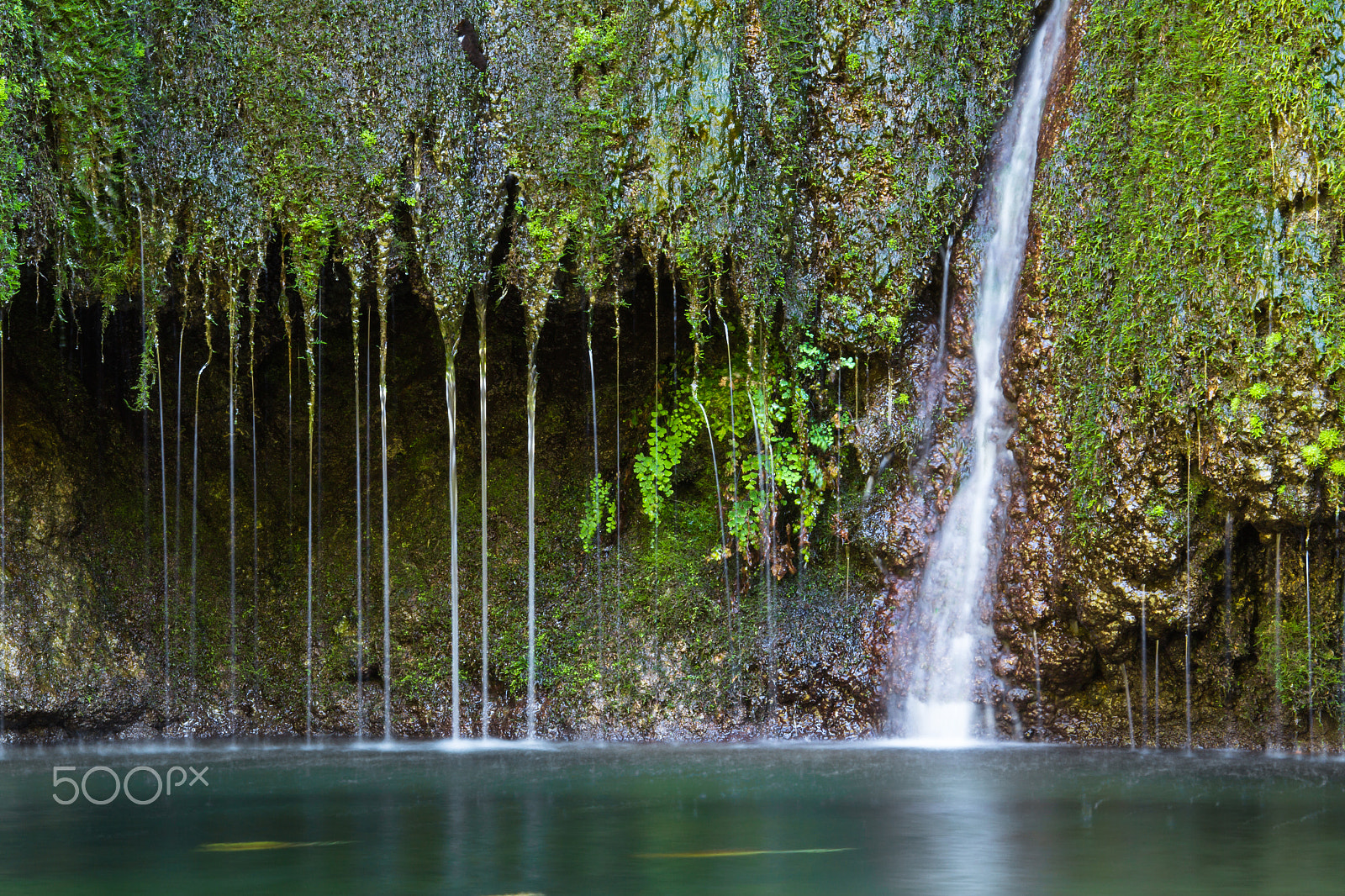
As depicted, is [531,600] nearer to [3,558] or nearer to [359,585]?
[359,585]

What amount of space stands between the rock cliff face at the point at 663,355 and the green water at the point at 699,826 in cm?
141

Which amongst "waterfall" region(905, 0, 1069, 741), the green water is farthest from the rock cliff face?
the green water

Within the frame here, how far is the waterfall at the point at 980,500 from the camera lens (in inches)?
303

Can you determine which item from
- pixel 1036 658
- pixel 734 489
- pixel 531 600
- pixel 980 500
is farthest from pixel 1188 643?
pixel 531 600

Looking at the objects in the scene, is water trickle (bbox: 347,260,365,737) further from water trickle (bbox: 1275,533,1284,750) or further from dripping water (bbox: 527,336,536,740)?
water trickle (bbox: 1275,533,1284,750)

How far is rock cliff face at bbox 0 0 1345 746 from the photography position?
6777mm

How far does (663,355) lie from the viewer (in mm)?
8828

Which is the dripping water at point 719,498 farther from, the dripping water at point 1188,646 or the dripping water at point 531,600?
the dripping water at point 1188,646

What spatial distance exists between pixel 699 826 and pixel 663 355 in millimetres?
4578

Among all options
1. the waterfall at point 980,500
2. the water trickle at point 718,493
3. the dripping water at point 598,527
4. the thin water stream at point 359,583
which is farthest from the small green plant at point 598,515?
the waterfall at point 980,500

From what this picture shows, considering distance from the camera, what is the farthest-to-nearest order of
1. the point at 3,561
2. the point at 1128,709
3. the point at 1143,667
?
the point at 3,561 < the point at 1128,709 < the point at 1143,667

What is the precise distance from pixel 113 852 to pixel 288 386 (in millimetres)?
5083

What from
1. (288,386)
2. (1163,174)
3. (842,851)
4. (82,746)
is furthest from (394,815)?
(1163,174)

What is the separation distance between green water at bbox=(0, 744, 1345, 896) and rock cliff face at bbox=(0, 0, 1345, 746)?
1.41 metres
